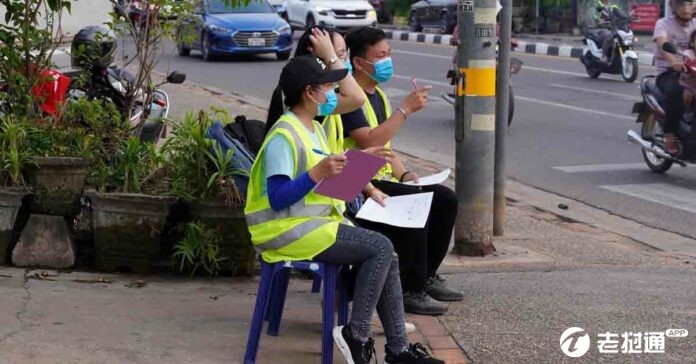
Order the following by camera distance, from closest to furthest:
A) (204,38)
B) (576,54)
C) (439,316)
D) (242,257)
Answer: (439,316) → (242,257) → (204,38) → (576,54)

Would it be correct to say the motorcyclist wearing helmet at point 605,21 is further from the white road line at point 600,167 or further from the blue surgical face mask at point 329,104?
the blue surgical face mask at point 329,104

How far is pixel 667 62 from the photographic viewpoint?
1110 centimetres

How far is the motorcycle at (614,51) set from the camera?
19812 mm

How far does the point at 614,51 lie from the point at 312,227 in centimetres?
1601

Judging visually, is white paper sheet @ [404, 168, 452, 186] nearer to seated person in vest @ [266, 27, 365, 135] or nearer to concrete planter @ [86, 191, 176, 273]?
seated person in vest @ [266, 27, 365, 135]

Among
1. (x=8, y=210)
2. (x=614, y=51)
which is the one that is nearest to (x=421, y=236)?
(x=8, y=210)

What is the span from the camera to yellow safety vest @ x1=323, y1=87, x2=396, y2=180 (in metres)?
5.61

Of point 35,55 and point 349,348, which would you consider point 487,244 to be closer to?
point 349,348

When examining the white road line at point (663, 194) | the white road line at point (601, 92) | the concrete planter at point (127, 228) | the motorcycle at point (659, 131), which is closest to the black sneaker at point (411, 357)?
the concrete planter at point (127, 228)

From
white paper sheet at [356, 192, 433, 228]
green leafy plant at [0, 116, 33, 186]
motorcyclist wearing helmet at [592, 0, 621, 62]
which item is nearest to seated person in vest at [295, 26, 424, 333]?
white paper sheet at [356, 192, 433, 228]

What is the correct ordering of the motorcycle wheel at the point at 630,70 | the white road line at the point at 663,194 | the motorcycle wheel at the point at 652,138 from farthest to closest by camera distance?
the motorcycle wheel at the point at 630,70
the motorcycle wheel at the point at 652,138
the white road line at the point at 663,194

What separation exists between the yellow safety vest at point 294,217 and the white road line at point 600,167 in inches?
274

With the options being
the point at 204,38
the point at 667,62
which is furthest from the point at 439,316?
the point at 204,38

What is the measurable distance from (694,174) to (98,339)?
7.67m
